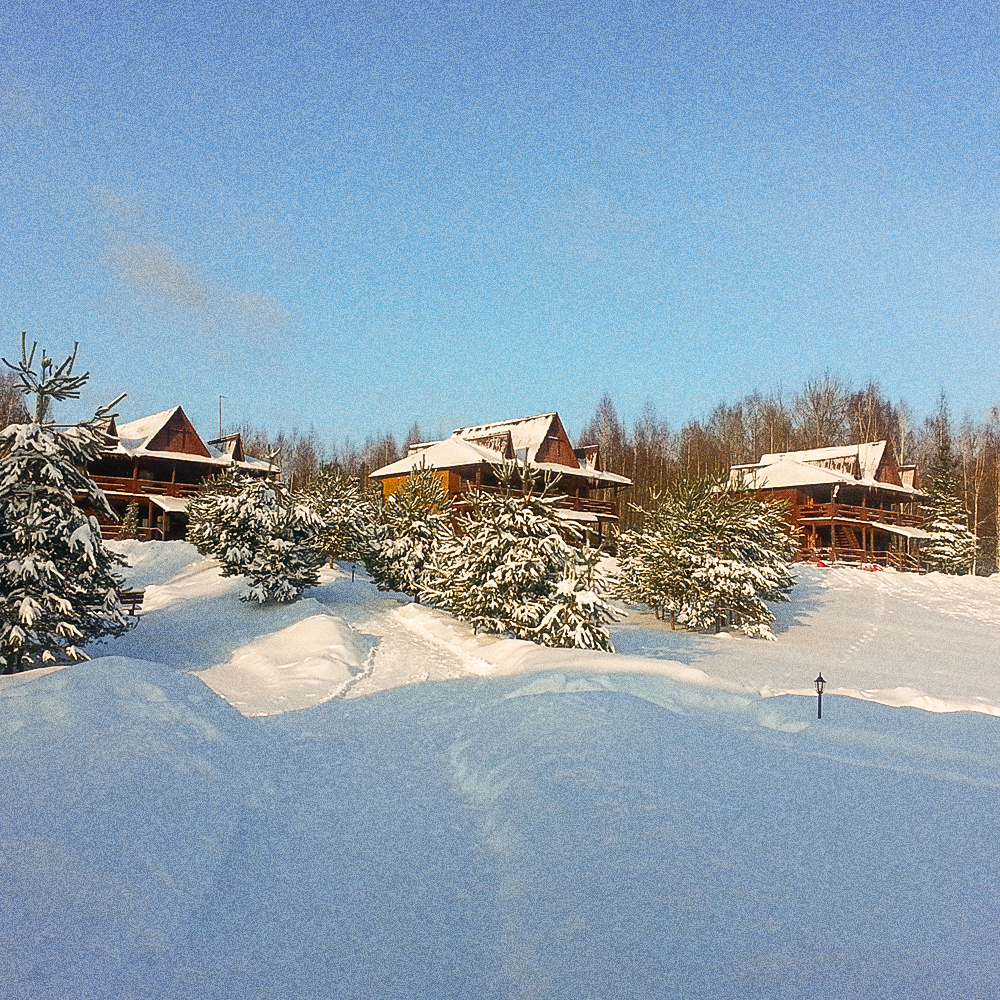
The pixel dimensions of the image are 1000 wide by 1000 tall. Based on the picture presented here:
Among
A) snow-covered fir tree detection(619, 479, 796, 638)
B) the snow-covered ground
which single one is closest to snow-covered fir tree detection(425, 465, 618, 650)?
the snow-covered ground

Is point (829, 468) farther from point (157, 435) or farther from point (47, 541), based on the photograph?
point (47, 541)

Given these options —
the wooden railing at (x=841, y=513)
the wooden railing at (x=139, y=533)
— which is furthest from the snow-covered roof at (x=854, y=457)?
the wooden railing at (x=139, y=533)

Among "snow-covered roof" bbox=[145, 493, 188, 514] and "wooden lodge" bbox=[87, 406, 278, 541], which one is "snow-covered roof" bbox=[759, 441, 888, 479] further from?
"snow-covered roof" bbox=[145, 493, 188, 514]

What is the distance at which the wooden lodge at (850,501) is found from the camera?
41156 millimetres

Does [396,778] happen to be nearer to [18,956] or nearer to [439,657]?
[18,956]

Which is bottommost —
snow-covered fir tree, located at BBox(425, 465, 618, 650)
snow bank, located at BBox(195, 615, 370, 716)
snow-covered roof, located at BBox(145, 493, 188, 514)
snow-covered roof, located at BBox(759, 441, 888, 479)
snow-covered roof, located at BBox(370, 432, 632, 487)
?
snow bank, located at BBox(195, 615, 370, 716)

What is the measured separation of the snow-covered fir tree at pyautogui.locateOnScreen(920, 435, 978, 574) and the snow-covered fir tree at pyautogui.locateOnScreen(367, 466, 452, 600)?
31.5 meters

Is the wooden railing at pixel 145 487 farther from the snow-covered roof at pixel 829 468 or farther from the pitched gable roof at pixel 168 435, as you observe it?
the snow-covered roof at pixel 829 468

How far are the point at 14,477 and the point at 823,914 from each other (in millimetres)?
15332

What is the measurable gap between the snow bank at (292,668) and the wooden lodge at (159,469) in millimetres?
18426

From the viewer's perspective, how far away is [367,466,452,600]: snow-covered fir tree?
78.6ft

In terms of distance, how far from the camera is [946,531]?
41562 mm

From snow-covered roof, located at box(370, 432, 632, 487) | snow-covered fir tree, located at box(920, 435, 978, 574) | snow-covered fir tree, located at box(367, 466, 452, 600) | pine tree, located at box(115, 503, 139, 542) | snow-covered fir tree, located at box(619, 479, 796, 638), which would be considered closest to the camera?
snow-covered fir tree, located at box(619, 479, 796, 638)

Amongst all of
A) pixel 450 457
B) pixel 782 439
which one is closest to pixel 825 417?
pixel 782 439
